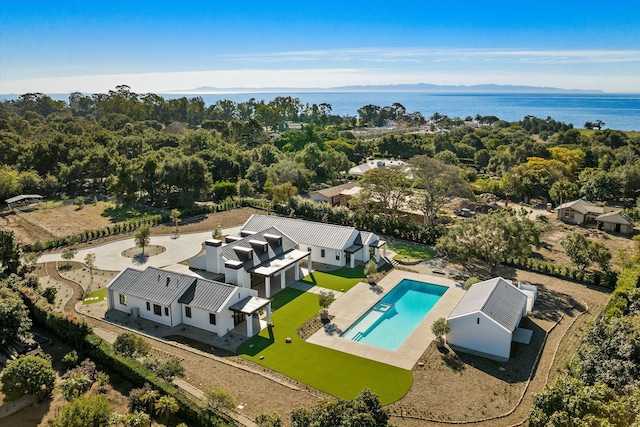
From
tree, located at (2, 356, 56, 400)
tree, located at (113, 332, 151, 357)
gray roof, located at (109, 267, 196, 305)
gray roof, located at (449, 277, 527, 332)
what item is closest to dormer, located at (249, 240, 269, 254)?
gray roof, located at (109, 267, 196, 305)

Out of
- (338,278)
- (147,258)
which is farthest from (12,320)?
(338,278)

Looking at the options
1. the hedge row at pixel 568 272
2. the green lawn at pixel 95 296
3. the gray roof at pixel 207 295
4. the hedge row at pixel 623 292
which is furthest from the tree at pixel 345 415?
the hedge row at pixel 568 272

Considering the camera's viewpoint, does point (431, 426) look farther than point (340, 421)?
Yes

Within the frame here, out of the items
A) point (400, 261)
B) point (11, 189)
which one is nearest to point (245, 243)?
point (400, 261)

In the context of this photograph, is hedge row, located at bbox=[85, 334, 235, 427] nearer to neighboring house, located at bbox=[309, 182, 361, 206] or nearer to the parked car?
neighboring house, located at bbox=[309, 182, 361, 206]

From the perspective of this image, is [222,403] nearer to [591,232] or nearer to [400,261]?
[400,261]

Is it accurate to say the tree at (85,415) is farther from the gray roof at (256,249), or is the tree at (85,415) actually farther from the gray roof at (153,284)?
the gray roof at (256,249)
